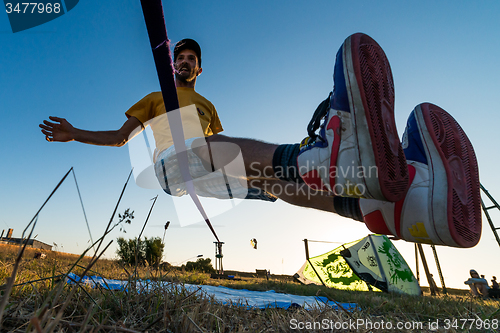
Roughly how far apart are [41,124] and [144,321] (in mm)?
1201

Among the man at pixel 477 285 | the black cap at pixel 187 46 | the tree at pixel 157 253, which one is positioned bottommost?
the man at pixel 477 285

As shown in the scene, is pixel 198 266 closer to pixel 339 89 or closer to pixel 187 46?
pixel 187 46

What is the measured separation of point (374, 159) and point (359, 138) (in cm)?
10

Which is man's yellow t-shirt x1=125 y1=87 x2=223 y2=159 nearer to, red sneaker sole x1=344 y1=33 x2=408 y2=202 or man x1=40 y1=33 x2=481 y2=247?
man x1=40 y1=33 x2=481 y2=247

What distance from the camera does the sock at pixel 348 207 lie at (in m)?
1.46

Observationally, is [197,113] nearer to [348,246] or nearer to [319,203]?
[319,203]

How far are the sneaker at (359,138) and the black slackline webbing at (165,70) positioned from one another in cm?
55

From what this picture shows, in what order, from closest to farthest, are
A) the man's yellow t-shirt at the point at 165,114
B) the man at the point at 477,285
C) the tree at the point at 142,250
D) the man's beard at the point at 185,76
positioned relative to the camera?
the tree at the point at 142,250, the man's yellow t-shirt at the point at 165,114, the man's beard at the point at 185,76, the man at the point at 477,285

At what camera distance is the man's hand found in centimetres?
139

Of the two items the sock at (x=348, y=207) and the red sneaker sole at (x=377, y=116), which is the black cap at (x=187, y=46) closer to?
the red sneaker sole at (x=377, y=116)

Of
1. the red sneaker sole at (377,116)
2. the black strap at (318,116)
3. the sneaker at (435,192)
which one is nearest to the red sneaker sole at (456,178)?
the sneaker at (435,192)

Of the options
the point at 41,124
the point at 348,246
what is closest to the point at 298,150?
the point at 41,124

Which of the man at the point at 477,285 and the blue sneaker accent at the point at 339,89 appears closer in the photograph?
the blue sneaker accent at the point at 339,89

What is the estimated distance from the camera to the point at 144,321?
68cm
